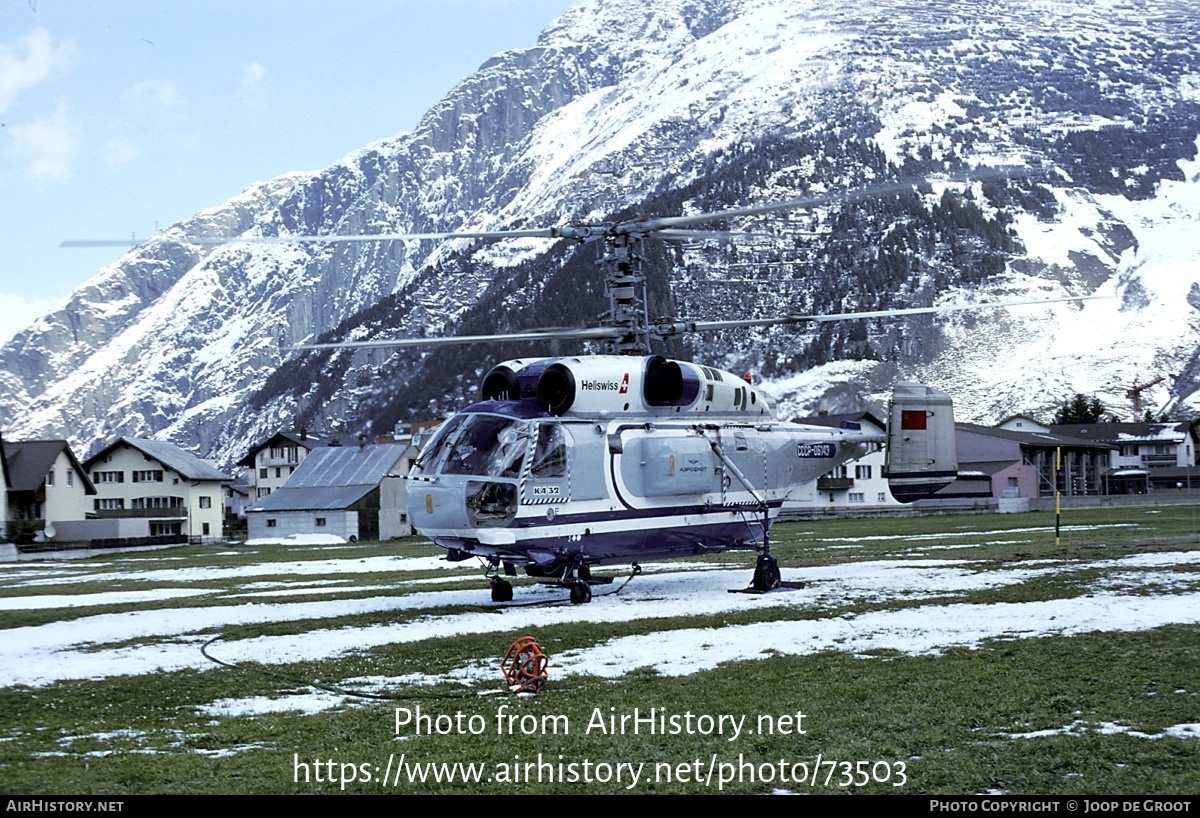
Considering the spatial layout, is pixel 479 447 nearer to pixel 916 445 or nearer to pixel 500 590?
pixel 500 590

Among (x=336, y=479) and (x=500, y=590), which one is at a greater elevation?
(x=500, y=590)

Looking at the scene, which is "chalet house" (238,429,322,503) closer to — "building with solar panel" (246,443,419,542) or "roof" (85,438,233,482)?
"roof" (85,438,233,482)

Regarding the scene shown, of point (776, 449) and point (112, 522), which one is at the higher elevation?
point (776, 449)

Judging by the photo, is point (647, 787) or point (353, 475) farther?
point (353, 475)

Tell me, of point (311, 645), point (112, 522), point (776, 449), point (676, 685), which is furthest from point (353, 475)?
point (676, 685)

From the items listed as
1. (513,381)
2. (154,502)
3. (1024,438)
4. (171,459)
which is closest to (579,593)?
(513,381)
